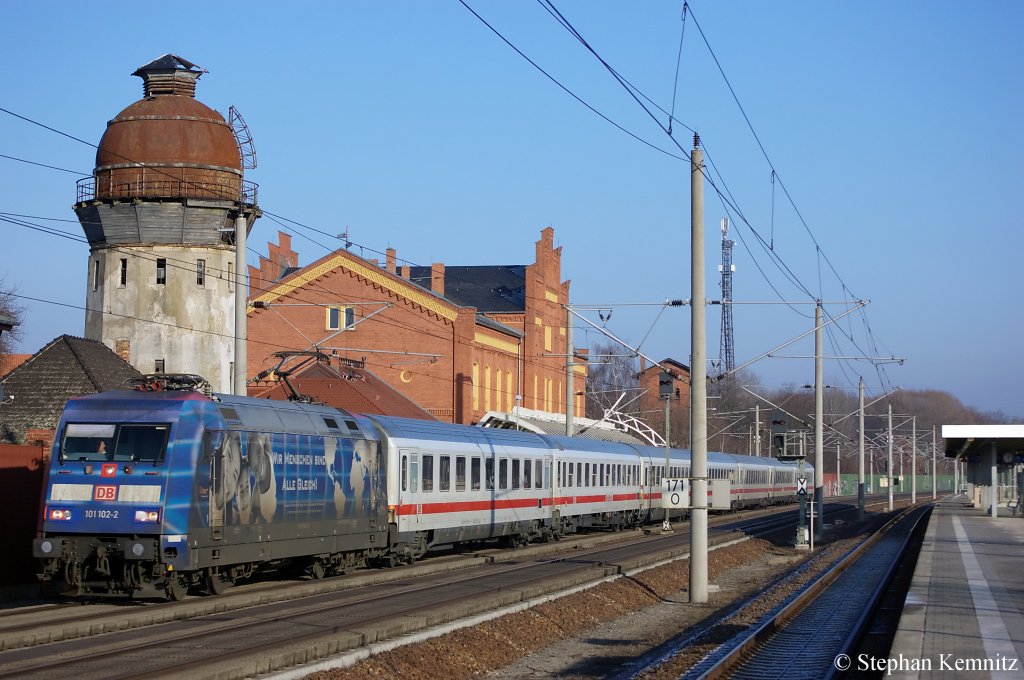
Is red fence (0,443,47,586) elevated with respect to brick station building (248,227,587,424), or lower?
lower

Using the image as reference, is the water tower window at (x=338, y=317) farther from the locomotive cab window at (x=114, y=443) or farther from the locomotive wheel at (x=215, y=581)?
the locomotive cab window at (x=114, y=443)

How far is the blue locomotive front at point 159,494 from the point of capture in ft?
59.1

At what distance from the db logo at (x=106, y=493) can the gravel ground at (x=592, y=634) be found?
5555mm

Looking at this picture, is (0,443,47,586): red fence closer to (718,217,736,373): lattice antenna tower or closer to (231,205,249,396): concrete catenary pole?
(231,205,249,396): concrete catenary pole

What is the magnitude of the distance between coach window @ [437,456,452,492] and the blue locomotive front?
7.68 meters

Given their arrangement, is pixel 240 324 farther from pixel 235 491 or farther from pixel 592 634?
pixel 592 634

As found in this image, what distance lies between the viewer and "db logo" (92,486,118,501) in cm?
1811

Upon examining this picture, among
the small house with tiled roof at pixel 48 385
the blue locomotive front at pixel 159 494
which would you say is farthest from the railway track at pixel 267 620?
the small house with tiled roof at pixel 48 385

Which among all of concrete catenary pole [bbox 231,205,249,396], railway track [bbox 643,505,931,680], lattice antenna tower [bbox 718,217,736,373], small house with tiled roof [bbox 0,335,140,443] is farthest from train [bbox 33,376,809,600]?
lattice antenna tower [bbox 718,217,736,373]

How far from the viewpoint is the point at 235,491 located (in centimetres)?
1953

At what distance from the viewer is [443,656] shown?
49.5 ft

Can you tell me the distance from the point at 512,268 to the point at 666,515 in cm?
3057

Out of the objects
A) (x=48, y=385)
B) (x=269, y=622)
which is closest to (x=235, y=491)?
(x=269, y=622)

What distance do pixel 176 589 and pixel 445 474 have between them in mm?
10449
